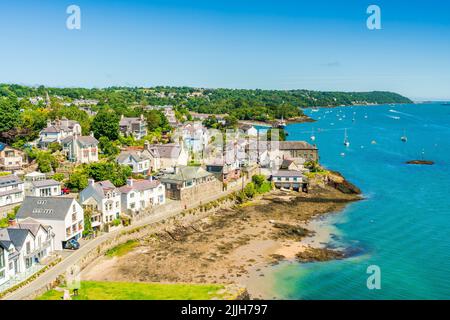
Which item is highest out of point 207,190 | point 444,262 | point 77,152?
point 77,152

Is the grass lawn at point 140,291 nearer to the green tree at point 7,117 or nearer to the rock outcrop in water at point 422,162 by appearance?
the green tree at point 7,117

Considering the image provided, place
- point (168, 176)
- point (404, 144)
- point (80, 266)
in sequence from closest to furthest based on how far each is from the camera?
point (80, 266) → point (168, 176) → point (404, 144)

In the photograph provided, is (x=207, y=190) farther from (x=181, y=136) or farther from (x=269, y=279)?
(x=181, y=136)

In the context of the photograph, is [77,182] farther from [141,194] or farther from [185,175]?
[185,175]

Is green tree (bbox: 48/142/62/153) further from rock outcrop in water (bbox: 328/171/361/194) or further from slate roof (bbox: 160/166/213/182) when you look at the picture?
rock outcrop in water (bbox: 328/171/361/194)

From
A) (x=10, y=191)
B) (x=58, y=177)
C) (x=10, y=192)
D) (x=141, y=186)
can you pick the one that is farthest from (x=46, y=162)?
(x=141, y=186)
